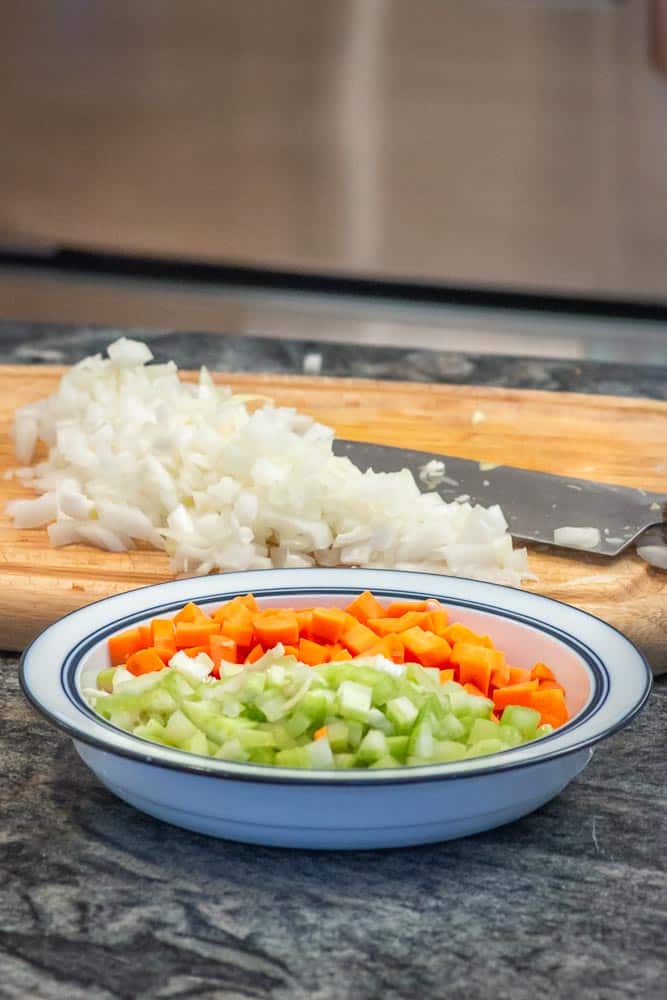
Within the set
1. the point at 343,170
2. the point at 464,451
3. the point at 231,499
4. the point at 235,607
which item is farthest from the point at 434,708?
the point at 343,170

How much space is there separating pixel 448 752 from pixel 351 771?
69 millimetres

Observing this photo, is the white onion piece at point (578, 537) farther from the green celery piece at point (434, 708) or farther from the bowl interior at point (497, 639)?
the green celery piece at point (434, 708)

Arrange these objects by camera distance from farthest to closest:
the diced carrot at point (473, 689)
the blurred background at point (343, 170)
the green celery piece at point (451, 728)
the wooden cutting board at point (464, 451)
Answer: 1. the blurred background at point (343, 170)
2. the wooden cutting board at point (464, 451)
3. the diced carrot at point (473, 689)
4. the green celery piece at point (451, 728)

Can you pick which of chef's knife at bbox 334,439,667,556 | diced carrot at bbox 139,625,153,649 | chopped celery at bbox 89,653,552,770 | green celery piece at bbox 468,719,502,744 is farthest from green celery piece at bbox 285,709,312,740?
chef's knife at bbox 334,439,667,556

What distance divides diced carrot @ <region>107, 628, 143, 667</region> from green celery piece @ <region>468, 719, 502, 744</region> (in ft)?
0.88

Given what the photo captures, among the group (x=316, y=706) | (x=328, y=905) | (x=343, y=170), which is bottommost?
(x=328, y=905)

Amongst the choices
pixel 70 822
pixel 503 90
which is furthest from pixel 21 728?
pixel 503 90

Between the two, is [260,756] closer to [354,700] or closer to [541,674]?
[354,700]

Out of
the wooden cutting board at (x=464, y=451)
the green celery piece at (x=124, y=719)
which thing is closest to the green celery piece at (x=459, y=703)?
the green celery piece at (x=124, y=719)

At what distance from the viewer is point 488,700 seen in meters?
0.90

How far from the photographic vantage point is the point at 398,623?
3.27 feet

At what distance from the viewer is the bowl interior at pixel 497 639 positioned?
95cm

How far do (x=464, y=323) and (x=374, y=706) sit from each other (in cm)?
225

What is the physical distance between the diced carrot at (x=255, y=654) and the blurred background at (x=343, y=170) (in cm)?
187
